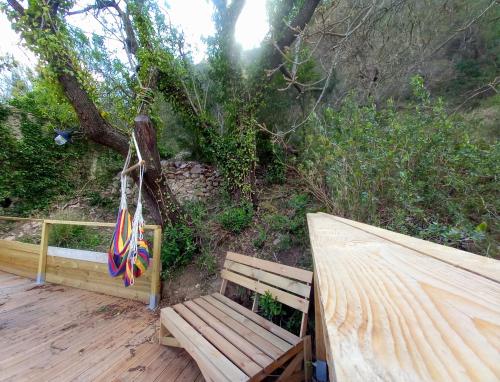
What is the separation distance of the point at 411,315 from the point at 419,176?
204 centimetres

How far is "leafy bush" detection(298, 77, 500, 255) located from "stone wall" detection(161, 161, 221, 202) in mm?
2803

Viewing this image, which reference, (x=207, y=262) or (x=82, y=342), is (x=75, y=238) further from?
(x=207, y=262)

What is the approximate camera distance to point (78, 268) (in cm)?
311

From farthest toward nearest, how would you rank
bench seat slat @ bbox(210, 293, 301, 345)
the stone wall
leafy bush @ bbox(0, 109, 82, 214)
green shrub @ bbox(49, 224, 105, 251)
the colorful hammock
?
leafy bush @ bbox(0, 109, 82, 214)
the stone wall
green shrub @ bbox(49, 224, 105, 251)
the colorful hammock
bench seat slat @ bbox(210, 293, 301, 345)

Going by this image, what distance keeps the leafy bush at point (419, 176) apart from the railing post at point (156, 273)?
1.88 m

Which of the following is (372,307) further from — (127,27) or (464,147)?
(127,27)

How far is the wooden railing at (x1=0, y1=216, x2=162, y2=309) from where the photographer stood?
258cm

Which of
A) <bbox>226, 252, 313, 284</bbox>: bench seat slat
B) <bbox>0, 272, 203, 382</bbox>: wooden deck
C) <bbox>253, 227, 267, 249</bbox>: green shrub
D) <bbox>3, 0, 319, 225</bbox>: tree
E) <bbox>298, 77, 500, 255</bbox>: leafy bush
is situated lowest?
<bbox>0, 272, 203, 382</bbox>: wooden deck

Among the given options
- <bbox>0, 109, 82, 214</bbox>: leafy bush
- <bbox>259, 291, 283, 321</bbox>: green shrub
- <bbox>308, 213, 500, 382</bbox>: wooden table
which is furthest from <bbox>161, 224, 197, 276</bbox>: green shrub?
<bbox>0, 109, 82, 214</bbox>: leafy bush

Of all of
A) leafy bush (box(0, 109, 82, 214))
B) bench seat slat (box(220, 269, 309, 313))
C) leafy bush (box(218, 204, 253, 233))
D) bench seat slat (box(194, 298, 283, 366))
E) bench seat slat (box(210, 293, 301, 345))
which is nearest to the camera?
bench seat slat (box(194, 298, 283, 366))

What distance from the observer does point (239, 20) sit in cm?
374

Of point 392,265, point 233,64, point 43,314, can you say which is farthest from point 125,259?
point 233,64

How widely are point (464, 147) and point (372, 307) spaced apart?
2.08 meters

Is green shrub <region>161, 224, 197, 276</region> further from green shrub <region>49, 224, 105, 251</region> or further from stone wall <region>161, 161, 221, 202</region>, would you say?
green shrub <region>49, 224, 105, 251</region>
